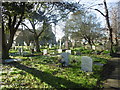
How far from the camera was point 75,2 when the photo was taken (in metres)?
11.0

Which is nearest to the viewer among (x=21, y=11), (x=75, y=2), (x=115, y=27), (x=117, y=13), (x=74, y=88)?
(x=74, y=88)

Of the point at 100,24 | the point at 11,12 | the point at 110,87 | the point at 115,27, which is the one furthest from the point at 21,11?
the point at 115,27

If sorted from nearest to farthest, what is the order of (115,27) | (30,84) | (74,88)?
(74,88), (30,84), (115,27)

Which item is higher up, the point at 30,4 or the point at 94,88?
the point at 30,4

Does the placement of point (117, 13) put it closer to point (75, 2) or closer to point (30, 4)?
point (75, 2)

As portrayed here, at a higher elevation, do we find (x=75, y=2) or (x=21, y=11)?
(x=75, y=2)

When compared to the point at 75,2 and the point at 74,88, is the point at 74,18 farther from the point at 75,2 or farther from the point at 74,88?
the point at 74,88

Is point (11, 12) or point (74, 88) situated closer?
point (74, 88)

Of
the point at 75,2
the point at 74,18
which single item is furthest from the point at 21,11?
the point at 74,18

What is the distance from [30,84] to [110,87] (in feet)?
8.83

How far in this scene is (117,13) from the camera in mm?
23094

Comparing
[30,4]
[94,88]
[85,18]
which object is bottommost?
[94,88]

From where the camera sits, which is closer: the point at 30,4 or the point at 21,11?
the point at 21,11

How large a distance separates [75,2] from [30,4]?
13.5ft
